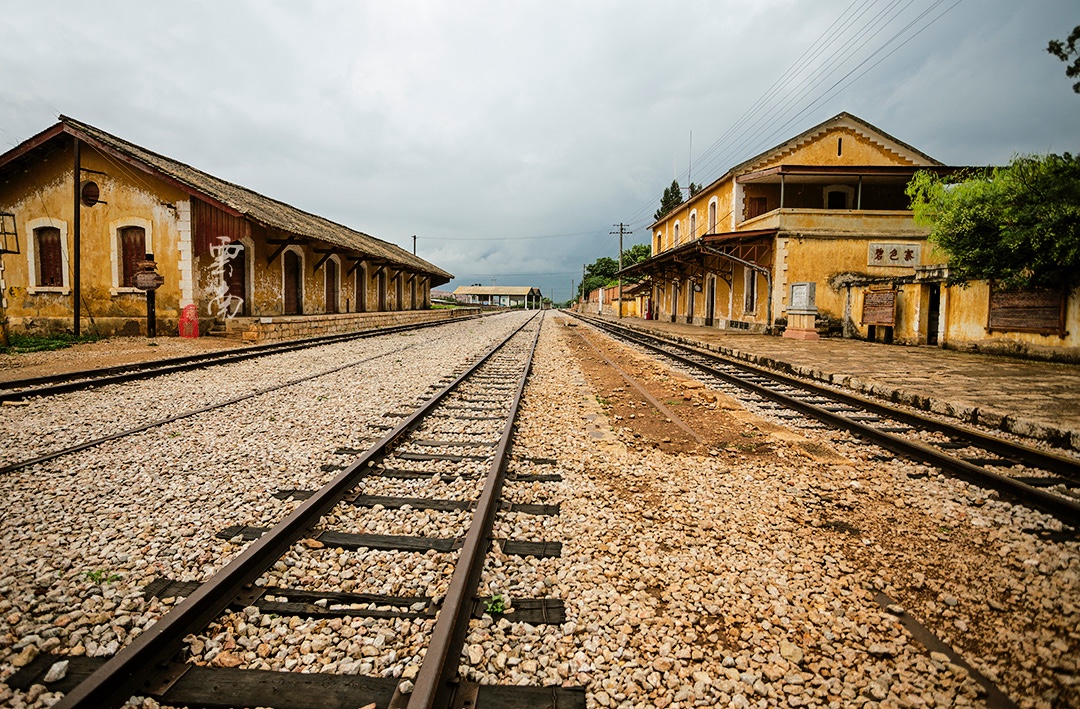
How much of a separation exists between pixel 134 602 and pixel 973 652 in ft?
12.3

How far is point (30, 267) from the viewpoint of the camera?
16641 mm

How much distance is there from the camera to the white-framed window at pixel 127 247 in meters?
16.0

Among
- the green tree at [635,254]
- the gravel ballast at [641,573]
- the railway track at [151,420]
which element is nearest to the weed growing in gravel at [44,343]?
the railway track at [151,420]

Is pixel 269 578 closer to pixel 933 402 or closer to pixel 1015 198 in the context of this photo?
pixel 933 402

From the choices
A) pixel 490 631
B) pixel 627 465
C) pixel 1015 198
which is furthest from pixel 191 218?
pixel 1015 198

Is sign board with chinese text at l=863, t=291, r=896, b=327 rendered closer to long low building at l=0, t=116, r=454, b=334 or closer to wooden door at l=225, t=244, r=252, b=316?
long low building at l=0, t=116, r=454, b=334

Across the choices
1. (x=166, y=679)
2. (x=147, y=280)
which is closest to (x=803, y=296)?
(x=166, y=679)

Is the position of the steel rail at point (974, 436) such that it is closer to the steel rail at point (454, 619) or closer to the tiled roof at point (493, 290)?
the steel rail at point (454, 619)

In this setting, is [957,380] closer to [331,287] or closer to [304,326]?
[304,326]

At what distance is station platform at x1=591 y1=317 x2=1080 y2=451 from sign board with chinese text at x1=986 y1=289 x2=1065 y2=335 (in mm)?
744

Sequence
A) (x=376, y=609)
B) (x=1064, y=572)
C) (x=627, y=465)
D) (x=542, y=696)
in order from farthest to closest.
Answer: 1. (x=627, y=465)
2. (x=1064, y=572)
3. (x=376, y=609)
4. (x=542, y=696)

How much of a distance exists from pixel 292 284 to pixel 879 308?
20915mm

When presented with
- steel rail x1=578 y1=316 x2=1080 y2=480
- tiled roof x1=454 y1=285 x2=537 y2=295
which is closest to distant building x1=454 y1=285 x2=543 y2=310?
tiled roof x1=454 y1=285 x2=537 y2=295

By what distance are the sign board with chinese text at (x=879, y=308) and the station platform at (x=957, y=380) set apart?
1585 millimetres
